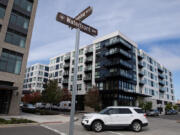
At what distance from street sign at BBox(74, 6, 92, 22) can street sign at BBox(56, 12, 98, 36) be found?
0.50ft

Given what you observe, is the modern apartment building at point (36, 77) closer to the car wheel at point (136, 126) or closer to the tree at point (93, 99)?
the tree at point (93, 99)

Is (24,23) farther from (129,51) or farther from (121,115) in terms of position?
(129,51)

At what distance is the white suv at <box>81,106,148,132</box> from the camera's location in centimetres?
1107

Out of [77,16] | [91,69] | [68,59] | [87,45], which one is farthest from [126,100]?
[77,16]

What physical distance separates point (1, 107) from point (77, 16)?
2049 centimetres

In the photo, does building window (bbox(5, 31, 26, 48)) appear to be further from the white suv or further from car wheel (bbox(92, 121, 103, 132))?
car wheel (bbox(92, 121, 103, 132))

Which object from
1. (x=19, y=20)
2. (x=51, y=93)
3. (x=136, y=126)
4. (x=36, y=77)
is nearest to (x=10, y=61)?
(x=19, y=20)

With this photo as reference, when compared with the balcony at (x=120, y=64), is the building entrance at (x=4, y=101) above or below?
below

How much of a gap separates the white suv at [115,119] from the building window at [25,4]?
21.3 metres

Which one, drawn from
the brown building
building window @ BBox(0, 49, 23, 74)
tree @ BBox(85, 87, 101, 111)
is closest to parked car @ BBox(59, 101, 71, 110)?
→ tree @ BBox(85, 87, 101, 111)

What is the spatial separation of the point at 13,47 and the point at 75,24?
2009 centimetres

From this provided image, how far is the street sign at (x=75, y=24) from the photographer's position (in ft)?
16.2

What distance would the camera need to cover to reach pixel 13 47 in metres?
22.2

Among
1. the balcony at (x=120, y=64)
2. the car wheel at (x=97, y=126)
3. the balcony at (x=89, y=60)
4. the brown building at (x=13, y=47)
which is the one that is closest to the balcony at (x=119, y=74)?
the balcony at (x=120, y=64)
